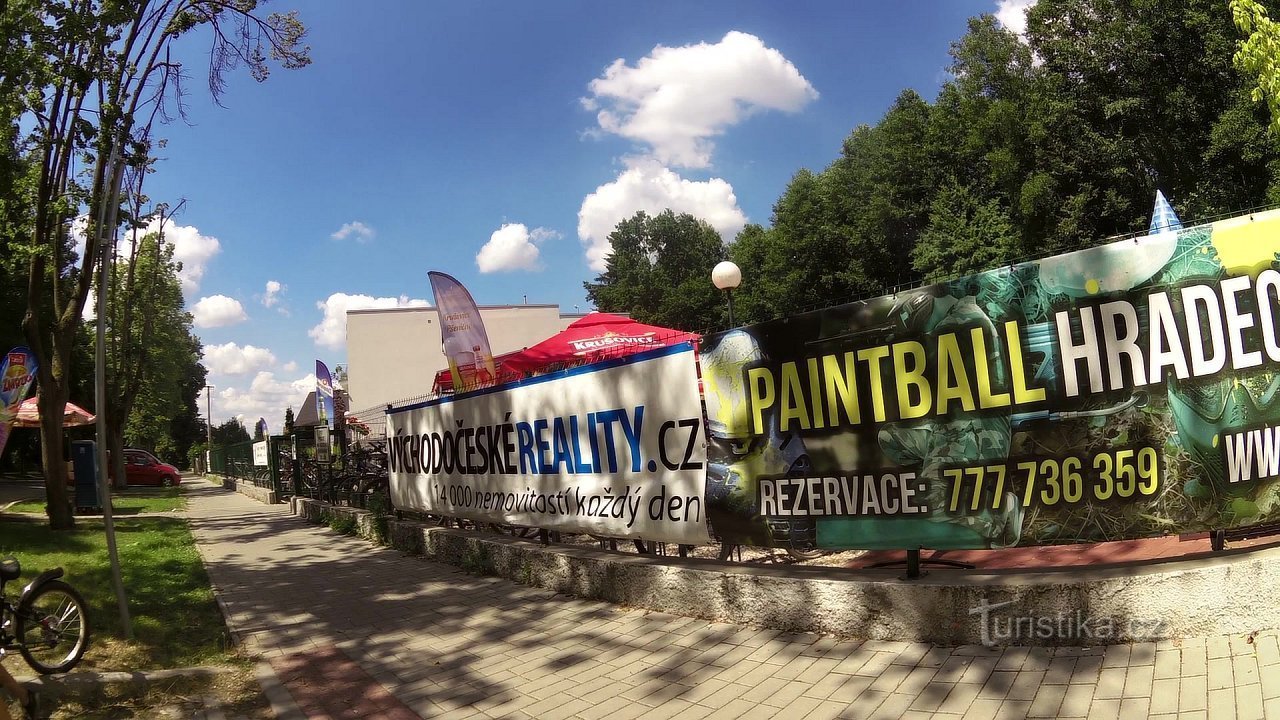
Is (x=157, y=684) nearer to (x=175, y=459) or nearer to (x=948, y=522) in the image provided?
(x=948, y=522)

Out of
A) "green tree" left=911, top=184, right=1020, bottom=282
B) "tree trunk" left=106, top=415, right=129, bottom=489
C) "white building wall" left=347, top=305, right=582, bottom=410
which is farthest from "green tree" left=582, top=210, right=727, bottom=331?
"tree trunk" left=106, top=415, right=129, bottom=489

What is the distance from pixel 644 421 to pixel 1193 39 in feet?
103

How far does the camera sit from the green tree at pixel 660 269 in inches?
2534

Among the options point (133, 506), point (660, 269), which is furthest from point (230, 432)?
point (133, 506)

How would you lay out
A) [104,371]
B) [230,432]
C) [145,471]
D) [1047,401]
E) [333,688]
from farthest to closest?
[230,432] < [145,471] < [104,371] < [333,688] < [1047,401]

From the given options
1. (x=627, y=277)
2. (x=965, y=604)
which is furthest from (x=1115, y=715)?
(x=627, y=277)

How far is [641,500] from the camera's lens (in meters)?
5.29

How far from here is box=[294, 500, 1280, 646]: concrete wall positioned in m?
3.28

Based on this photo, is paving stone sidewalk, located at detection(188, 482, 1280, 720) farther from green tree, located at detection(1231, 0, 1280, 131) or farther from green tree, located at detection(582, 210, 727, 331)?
green tree, located at detection(582, 210, 727, 331)

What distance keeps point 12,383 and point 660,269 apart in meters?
60.8

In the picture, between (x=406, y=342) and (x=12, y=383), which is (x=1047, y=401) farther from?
(x=406, y=342)

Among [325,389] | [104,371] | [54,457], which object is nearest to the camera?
[104,371]

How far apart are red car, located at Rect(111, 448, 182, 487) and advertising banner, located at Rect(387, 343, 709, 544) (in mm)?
28487

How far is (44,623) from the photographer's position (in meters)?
4.53
